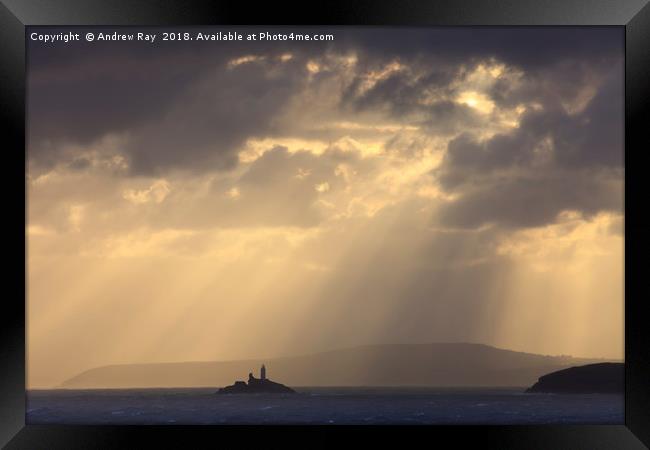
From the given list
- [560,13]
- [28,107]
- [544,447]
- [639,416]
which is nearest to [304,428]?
[544,447]

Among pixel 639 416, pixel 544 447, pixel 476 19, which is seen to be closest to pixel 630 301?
pixel 639 416

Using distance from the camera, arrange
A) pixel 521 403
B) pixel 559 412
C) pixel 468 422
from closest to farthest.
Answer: pixel 468 422, pixel 559 412, pixel 521 403

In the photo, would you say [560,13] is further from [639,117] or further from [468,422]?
[468,422]

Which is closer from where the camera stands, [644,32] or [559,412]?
[644,32]

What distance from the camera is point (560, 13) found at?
798 cm

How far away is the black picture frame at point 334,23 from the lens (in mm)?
7891

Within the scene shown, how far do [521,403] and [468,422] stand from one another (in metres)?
66.5

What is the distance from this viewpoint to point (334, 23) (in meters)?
8.09

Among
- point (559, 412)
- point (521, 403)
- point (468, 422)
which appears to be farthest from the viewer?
point (521, 403)

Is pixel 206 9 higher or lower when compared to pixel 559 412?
higher

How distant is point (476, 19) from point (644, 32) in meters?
1.85

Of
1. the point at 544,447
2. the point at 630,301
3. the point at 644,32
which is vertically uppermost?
the point at 644,32

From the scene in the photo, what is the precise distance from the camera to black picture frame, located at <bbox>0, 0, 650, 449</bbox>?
7891 mm

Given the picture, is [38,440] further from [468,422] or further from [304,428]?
[468,422]
